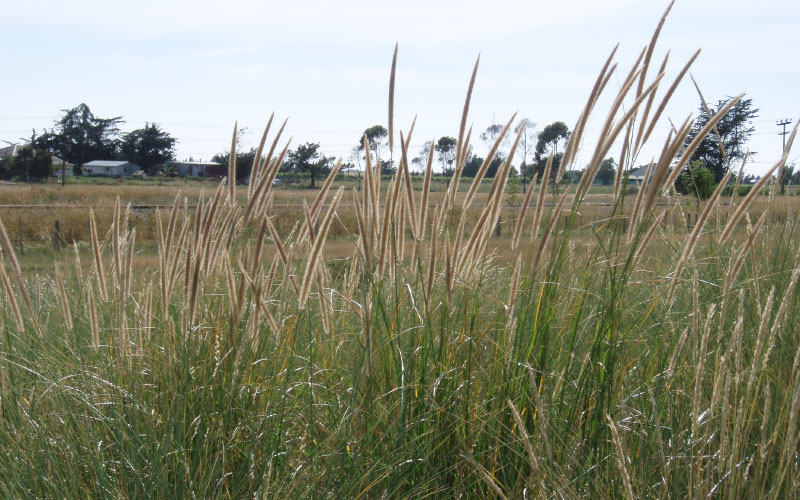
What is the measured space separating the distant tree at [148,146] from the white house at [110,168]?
91.8 inches

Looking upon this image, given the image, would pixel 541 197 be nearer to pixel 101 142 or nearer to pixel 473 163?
pixel 473 163

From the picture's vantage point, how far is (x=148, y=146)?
59938 millimetres

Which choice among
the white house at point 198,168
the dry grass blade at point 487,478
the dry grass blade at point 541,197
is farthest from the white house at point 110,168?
the dry grass blade at point 487,478

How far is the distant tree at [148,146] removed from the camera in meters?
59.5

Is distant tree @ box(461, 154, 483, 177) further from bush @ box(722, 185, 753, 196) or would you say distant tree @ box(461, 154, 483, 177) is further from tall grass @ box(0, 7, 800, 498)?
bush @ box(722, 185, 753, 196)

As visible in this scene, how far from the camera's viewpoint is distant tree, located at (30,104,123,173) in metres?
55.7

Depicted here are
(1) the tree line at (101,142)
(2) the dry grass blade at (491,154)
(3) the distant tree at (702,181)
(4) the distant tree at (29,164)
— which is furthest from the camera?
(1) the tree line at (101,142)

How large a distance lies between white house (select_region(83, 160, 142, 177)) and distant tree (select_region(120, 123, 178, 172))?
7.65 ft

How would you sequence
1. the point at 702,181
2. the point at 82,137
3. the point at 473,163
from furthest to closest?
1. the point at 82,137
2. the point at 473,163
3. the point at 702,181

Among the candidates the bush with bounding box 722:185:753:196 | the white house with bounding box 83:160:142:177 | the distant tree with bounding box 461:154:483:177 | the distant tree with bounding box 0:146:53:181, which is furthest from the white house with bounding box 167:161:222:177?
the distant tree with bounding box 461:154:483:177

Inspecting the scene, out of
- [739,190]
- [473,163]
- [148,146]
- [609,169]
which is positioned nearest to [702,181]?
[739,190]

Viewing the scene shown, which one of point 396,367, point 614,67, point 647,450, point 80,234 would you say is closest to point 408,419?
point 396,367

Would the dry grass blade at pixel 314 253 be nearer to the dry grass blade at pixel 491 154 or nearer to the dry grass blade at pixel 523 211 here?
the dry grass blade at pixel 491 154

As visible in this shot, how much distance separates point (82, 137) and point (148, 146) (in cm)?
533
